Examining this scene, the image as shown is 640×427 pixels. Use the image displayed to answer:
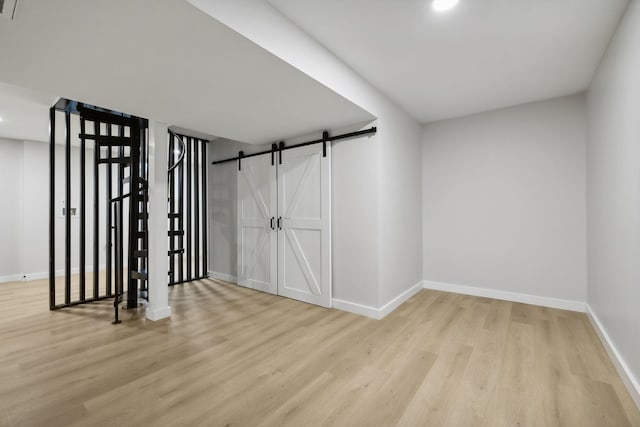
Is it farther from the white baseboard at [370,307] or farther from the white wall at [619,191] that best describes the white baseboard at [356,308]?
the white wall at [619,191]

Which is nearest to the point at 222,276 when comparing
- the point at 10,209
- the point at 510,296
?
the point at 10,209

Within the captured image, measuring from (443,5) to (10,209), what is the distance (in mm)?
7256

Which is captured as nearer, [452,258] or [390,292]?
[390,292]

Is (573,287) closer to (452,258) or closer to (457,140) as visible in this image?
(452,258)

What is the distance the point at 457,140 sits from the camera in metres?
4.14

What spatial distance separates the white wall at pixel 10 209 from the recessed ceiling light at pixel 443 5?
7.06 m

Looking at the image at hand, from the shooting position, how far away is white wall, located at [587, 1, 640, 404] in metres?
1.78

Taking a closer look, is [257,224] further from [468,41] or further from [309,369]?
[468,41]

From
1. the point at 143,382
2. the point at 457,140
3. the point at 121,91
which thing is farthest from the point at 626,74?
the point at 143,382

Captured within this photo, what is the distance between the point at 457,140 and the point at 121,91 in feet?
13.5

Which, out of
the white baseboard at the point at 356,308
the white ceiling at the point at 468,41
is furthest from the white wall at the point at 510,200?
the white baseboard at the point at 356,308

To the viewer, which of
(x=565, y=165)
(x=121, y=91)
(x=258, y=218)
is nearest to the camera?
(x=121, y=91)

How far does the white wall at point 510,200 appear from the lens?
3.38 metres

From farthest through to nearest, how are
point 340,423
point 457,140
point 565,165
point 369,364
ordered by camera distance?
point 457,140 → point 565,165 → point 369,364 → point 340,423
